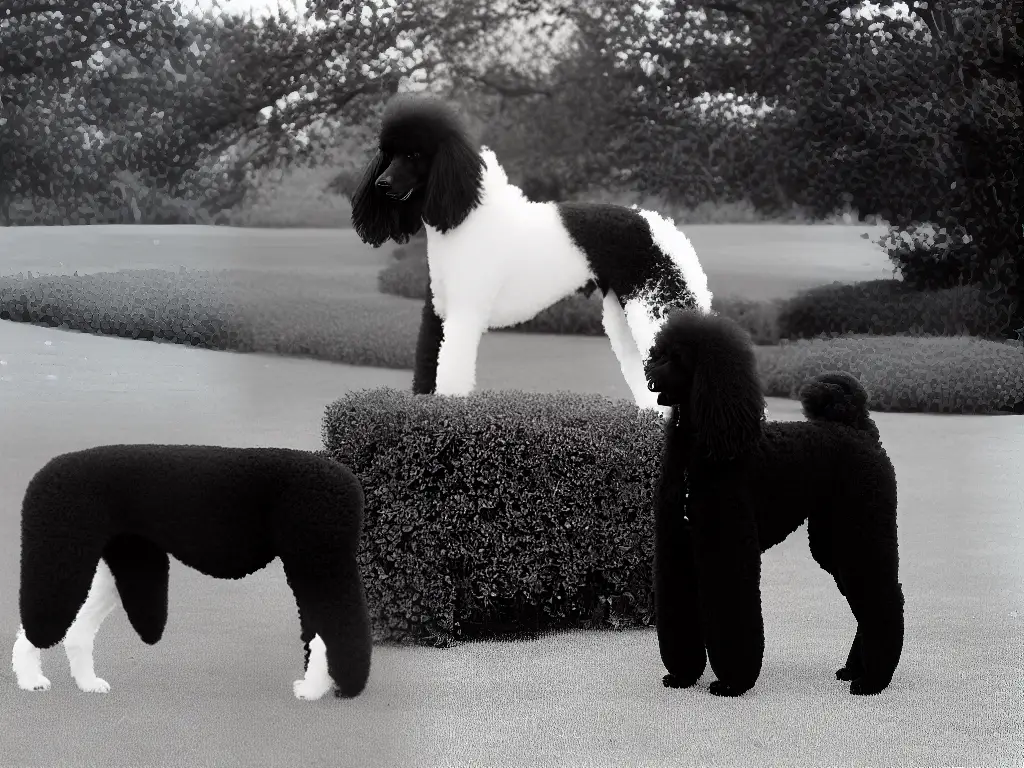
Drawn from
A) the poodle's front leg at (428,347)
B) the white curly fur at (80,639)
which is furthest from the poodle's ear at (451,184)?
the white curly fur at (80,639)

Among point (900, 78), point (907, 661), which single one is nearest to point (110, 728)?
point (907, 661)

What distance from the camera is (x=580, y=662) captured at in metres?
3.74

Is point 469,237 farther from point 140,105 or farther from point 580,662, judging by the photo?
point 140,105

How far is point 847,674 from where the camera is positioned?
345 cm

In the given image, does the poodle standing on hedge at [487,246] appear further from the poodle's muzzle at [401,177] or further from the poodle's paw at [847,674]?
the poodle's paw at [847,674]

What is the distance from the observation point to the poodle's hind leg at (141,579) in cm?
304

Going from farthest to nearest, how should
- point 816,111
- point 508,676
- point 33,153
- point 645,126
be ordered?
point 816,111
point 645,126
point 33,153
point 508,676

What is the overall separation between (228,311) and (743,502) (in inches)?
201

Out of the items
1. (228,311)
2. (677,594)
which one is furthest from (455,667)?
(228,311)

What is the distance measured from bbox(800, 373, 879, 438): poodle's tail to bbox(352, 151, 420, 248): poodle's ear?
1323mm

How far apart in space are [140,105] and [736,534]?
499cm

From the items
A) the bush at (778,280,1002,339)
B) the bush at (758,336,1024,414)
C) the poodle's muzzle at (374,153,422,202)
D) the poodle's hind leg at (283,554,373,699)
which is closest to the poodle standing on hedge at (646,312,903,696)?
the poodle's hind leg at (283,554,373,699)

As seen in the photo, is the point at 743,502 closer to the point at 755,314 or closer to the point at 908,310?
the point at 755,314

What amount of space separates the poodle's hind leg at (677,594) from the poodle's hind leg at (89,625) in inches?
52.1
